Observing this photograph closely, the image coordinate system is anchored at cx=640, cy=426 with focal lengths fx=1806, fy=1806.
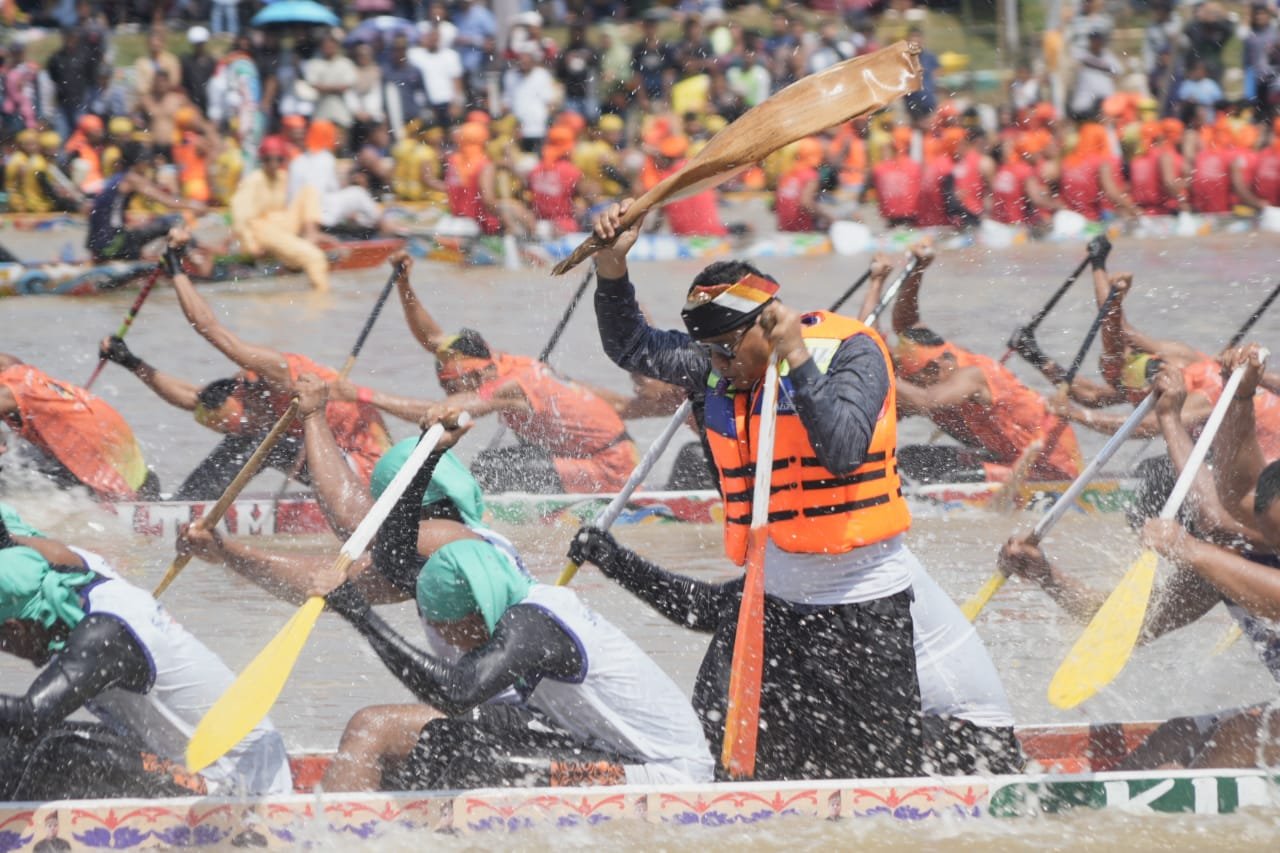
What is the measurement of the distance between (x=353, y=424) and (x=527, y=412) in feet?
2.37

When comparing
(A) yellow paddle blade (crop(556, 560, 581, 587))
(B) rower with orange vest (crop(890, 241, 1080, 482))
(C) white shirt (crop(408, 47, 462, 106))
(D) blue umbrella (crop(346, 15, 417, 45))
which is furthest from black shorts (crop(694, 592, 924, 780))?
(D) blue umbrella (crop(346, 15, 417, 45))

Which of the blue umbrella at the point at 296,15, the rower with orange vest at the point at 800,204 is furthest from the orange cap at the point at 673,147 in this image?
the blue umbrella at the point at 296,15

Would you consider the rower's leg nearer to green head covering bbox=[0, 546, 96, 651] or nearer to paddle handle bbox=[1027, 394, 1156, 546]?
green head covering bbox=[0, 546, 96, 651]

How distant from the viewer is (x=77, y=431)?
7.25m

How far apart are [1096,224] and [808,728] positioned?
1079 centimetres

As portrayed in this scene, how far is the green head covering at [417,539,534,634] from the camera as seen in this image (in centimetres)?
372

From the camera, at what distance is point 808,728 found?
404 cm

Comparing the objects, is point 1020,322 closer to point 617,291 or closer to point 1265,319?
point 1265,319

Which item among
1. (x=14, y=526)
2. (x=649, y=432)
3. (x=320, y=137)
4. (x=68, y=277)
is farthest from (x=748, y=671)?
(x=320, y=137)

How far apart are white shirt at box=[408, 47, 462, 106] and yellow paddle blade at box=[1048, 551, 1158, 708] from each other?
12.3m

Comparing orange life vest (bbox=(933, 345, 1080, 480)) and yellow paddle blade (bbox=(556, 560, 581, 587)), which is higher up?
yellow paddle blade (bbox=(556, 560, 581, 587))

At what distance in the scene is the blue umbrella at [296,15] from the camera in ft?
53.5

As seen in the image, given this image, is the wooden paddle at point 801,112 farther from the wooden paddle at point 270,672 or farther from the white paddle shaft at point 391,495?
the wooden paddle at point 270,672

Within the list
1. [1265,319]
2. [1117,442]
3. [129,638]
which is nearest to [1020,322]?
[1265,319]
